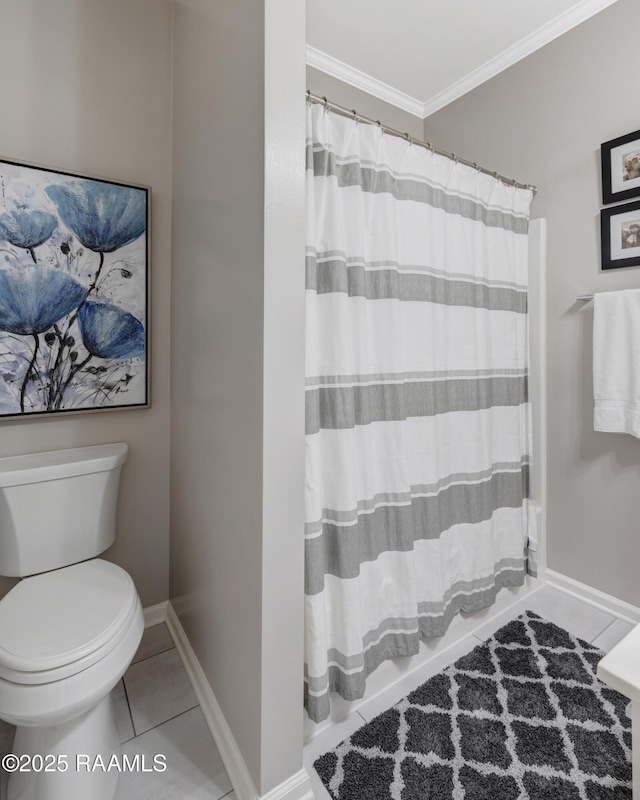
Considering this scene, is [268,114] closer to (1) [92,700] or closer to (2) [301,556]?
(2) [301,556]

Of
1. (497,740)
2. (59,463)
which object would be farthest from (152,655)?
(497,740)

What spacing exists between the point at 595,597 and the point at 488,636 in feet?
2.03

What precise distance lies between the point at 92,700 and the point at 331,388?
1.00m

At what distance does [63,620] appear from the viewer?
1132 mm

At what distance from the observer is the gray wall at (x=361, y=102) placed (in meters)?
2.27

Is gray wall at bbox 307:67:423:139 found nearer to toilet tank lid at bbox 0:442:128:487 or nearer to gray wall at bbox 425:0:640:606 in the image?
gray wall at bbox 425:0:640:606

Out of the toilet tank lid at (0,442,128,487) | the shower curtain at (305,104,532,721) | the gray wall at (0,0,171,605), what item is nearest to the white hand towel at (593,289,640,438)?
the shower curtain at (305,104,532,721)

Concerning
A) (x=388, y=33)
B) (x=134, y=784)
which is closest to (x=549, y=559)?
(x=134, y=784)

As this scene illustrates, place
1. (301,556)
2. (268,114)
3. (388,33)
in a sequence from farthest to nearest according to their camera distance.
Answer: (388,33) < (301,556) < (268,114)

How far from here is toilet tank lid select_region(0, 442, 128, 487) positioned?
4.48 feet

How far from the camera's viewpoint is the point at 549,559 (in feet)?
7.06

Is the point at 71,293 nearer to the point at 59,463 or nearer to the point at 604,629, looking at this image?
the point at 59,463

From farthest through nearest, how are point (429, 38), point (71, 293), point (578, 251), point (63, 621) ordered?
point (429, 38) < point (578, 251) < point (71, 293) < point (63, 621)

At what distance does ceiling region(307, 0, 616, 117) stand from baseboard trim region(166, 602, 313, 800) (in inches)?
112
